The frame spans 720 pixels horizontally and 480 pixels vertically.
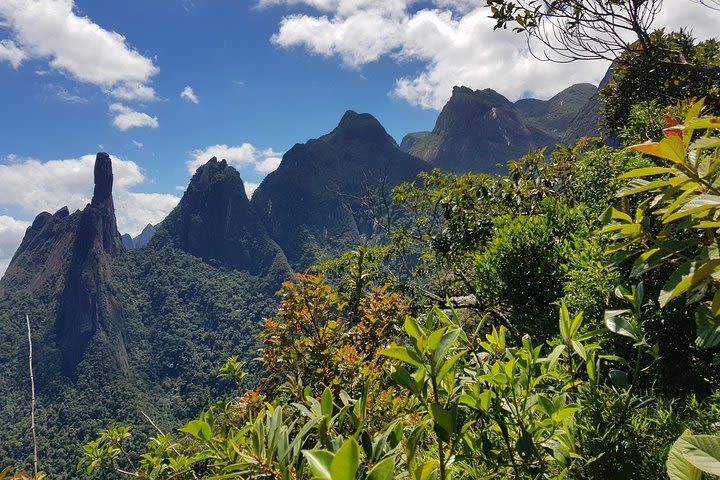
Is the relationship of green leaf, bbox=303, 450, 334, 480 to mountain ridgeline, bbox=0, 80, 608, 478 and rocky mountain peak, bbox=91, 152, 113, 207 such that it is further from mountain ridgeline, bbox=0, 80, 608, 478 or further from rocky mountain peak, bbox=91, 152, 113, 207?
rocky mountain peak, bbox=91, 152, 113, 207

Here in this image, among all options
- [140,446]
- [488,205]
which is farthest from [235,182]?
[488,205]

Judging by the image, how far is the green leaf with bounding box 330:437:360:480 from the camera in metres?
0.48

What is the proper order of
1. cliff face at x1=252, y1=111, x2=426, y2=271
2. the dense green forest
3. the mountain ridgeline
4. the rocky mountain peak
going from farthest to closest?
cliff face at x1=252, y1=111, x2=426, y2=271
the rocky mountain peak
the mountain ridgeline
the dense green forest

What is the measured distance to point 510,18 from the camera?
545 centimetres

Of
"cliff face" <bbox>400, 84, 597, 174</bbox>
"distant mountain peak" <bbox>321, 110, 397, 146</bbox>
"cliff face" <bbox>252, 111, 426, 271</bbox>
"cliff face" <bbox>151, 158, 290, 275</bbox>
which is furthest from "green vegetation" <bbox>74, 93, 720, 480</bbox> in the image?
"distant mountain peak" <bbox>321, 110, 397, 146</bbox>

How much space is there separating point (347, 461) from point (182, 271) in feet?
469

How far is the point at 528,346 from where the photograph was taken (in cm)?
118

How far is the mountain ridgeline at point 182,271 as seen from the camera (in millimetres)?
86188

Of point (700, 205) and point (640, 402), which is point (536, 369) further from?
point (700, 205)

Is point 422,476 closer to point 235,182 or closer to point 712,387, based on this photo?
point 712,387

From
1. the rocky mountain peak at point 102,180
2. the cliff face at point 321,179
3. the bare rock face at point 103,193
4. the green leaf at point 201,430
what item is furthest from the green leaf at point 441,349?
the cliff face at point 321,179

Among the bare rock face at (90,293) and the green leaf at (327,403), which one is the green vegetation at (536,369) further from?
the bare rock face at (90,293)

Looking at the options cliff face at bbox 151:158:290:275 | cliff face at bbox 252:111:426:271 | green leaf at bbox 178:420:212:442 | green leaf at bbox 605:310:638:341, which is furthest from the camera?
cliff face at bbox 252:111:426:271

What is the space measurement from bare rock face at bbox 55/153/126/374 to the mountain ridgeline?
36cm
